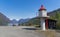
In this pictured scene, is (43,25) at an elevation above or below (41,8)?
below

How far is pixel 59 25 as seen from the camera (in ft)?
109

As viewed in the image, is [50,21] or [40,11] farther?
[50,21]

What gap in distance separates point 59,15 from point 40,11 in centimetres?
1543

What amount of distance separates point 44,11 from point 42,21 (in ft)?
6.00

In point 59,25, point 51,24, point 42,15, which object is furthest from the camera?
point 51,24

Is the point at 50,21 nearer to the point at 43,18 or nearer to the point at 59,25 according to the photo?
the point at 59,25

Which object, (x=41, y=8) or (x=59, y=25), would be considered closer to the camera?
(x=41, y=8)

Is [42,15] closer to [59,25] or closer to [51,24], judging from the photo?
[59,25]

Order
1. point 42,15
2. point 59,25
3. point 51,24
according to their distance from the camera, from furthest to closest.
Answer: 1. point 51,24
2. point 59,25
3. point 42,15

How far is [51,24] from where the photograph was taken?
3978 cm

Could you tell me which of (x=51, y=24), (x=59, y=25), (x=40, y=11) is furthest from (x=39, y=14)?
(x=51, y=24)

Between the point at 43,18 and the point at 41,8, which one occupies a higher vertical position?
the point at 41,8

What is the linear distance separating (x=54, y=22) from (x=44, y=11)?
13772mm

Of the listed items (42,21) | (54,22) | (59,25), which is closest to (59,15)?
(54,22)
